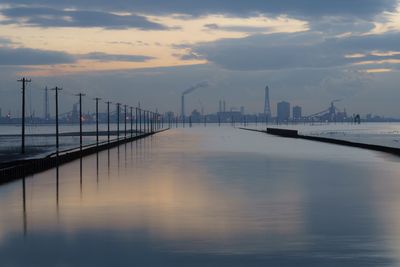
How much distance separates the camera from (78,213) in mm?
20234

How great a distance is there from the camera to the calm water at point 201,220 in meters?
13.5

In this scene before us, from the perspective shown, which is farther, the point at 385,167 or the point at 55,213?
the point at 385,167

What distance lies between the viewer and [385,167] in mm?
42344

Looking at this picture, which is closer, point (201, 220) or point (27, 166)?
point (201, 220)

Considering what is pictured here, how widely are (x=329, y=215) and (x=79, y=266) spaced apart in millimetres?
9474

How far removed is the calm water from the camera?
1348 cm

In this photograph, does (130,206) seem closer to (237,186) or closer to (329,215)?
(329,215)

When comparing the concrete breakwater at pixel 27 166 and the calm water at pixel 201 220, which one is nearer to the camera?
the calm water at pixel 201 220

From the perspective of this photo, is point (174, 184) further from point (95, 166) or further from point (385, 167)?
point (385, 167)

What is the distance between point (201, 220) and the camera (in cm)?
1877

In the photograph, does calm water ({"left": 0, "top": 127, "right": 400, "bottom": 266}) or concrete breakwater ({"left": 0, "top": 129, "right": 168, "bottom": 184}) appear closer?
calm water ({"left": 0, "top": 127, "right": 400, "bottom": 266})

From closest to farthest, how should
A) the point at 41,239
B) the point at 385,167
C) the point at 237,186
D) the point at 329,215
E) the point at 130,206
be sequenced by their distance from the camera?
the point at 41,239 < the point at 329,215 < the point at 130,206 < the point at 237,186 < the point at 385,167

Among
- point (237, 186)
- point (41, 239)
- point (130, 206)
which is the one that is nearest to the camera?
point (41, 239)

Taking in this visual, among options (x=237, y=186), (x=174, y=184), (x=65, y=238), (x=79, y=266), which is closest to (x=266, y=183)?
(x=237, y=186)
